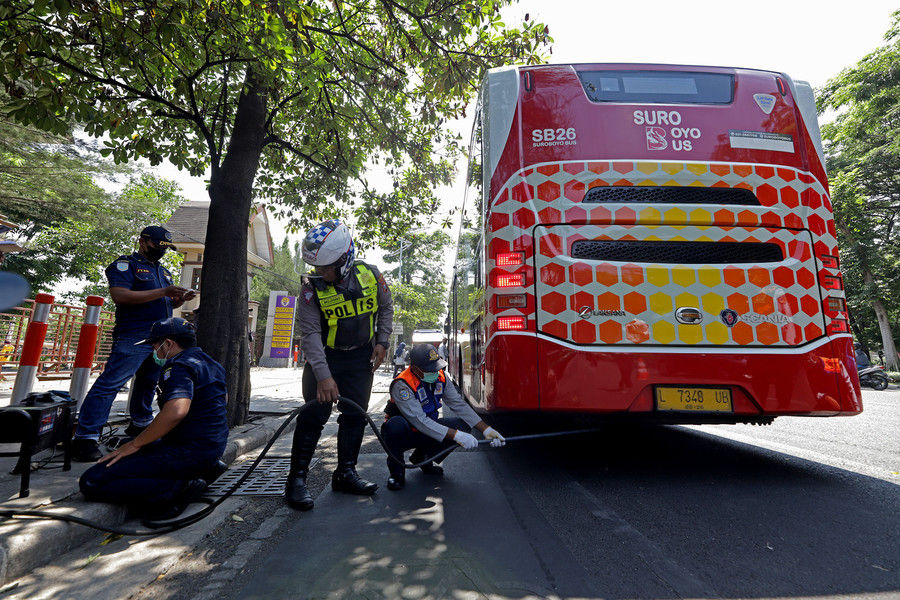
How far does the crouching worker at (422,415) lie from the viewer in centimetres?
341

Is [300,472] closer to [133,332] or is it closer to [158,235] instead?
[133,332]

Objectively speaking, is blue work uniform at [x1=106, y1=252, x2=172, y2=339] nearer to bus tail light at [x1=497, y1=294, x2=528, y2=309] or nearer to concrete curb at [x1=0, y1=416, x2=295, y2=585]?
concrete curb at [x1=0, y1=416, x2=295, y2=585]

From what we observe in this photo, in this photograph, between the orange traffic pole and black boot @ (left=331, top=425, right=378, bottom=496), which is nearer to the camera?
black boot @ (left=331, top=425, right=378, bottom=496)

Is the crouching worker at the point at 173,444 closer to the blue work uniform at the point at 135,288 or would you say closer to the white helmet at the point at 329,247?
the white helmet at the point at 329,247

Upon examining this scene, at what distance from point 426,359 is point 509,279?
2.83 feet

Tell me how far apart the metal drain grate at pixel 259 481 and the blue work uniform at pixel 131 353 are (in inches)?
38.6

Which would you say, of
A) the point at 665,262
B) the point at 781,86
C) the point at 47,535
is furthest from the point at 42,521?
the point at 781,86

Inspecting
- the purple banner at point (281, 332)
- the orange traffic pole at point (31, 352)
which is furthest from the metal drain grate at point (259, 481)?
the purple banner at point (281, 332)

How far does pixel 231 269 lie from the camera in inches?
202

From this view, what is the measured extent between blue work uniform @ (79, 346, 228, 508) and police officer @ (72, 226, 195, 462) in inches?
43.1

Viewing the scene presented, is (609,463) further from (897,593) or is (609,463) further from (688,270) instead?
(897,593)

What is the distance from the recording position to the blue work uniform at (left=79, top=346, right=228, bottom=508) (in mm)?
2600

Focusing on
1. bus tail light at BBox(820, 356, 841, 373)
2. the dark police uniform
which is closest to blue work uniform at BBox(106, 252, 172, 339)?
the dark police uniform

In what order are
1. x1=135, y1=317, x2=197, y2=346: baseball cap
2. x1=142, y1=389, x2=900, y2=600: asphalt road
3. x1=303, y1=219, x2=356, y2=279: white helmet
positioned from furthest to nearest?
x1=303, y1=219, x2=356, y2=279: white helmet < x1=135, y1=317, x2=197, y2=346: baseball cap < x1=142, y1=389, x2=900, y2=600: asphalt road
